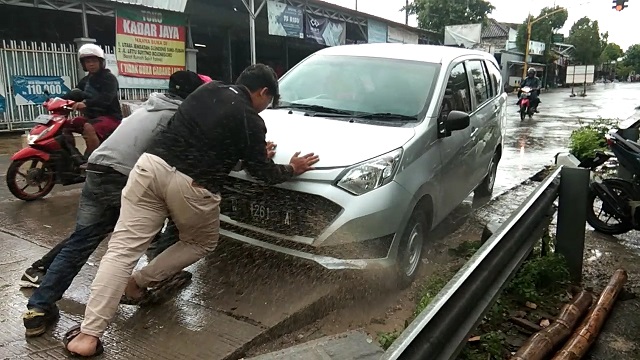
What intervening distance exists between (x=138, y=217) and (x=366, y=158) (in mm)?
1566

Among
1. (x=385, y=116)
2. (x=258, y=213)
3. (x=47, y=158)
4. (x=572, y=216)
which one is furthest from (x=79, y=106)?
(x=572, y=216)

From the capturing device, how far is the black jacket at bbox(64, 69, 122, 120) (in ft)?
16.6

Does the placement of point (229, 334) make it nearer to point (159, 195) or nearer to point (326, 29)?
point (159, 195)

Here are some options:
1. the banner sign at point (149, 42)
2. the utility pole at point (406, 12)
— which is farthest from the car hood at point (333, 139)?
the utility pole at point (406, 12)

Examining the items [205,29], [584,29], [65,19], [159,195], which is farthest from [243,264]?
[584,29]

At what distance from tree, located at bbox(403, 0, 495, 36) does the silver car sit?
36.9 m

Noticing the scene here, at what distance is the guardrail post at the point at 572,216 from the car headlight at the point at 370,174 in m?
1.48

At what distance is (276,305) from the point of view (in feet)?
11.7

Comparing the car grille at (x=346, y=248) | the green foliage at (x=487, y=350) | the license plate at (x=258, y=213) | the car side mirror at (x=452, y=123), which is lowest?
the green foliage at (x=487, y=350)

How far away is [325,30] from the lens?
1925 cm

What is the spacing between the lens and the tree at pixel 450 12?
39625 mm

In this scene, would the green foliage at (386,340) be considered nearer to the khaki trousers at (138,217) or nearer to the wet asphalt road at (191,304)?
the wet asphalt road at (191,304)

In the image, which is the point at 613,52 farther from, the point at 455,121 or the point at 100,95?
the point at 100,95

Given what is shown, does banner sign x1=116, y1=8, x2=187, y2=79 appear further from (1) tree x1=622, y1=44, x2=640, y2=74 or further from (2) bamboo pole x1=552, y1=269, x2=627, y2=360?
(1) tree x1=622, y1=44, x2=640, y2=74
